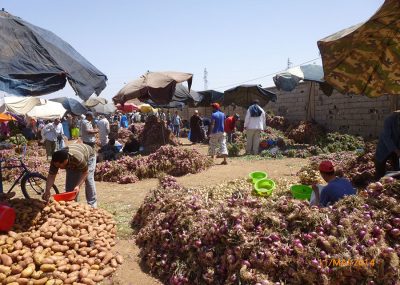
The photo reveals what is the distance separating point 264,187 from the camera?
6.13m

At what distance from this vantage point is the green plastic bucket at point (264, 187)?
18.9 feet

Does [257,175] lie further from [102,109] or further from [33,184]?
[102,109]

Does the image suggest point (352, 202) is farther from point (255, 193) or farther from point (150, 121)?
A: point (150, 121)

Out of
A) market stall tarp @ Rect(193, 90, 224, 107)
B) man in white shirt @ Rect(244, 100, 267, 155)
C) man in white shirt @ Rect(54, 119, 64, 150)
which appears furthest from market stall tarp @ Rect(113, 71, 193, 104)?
market stall tarp @ Rect(193, 90, 224, 107)

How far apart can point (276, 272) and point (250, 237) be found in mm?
384

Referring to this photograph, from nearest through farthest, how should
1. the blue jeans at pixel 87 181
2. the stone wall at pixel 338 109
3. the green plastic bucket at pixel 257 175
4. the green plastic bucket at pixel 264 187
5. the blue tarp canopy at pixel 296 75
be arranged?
the blue jeans at pixel 87 181 < the green plastic bucket at pixel 264 187 < the green plastic bucket at pixel 257 175 < the stone wall at pixel 338 109 < the blue tarp canopy at pixel 296 75

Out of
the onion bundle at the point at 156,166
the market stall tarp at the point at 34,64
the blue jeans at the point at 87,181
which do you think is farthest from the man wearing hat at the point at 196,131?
the market stall tarp at the point at 34,64

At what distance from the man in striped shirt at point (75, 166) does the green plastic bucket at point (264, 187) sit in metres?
2.74

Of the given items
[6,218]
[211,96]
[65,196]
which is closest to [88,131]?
[65,196]

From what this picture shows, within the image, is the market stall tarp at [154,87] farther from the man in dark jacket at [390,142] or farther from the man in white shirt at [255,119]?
the man in dark jacket at [390,142]

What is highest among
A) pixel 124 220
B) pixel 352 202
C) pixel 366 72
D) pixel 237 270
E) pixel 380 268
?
pixel 366 72

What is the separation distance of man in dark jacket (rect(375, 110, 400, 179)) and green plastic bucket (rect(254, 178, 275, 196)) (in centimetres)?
180

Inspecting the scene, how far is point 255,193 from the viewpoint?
5836 mm

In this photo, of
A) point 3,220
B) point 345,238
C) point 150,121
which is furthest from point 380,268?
point 150,121
